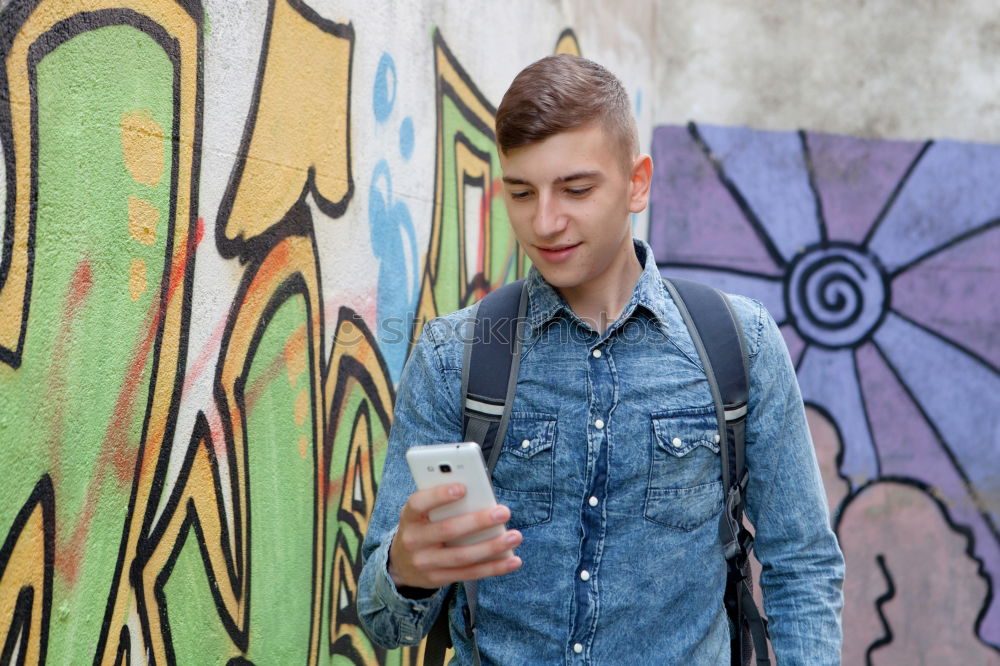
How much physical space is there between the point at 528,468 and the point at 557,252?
16.5 inches

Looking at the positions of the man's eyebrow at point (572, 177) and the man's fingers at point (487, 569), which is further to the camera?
the man's eyebrow at point (572, 177)

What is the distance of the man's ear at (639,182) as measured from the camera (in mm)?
2044

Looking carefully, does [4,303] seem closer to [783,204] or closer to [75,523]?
[75,523]

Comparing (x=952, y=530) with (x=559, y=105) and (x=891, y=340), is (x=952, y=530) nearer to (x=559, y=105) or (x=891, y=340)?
(x=891, y=340)

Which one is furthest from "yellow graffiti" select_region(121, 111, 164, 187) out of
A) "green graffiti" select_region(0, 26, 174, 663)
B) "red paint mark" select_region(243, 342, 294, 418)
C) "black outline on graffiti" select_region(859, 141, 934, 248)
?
"black outline on graffiti" select_region(859, 141, 934, 248)

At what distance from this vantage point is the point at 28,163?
67.5 inches

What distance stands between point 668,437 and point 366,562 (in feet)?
2.03

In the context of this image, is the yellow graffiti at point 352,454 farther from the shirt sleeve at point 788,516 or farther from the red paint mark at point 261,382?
the shirt sleeve at point 788,516

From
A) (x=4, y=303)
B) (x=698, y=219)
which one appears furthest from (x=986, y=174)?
(x=4, y=303)

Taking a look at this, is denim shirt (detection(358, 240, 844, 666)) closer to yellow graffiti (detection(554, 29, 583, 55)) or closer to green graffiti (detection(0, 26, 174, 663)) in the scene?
green graffiti (detection(0, 26, 174, 663))

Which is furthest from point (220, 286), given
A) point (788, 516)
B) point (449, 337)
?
point (788, 516)

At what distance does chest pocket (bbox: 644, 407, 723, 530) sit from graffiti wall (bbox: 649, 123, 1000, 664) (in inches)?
180

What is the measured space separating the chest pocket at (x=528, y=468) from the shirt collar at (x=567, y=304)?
201mm

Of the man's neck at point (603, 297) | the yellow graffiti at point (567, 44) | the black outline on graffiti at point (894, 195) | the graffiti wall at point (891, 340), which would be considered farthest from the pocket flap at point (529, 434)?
the black outline on graffiti at point (894, 195)
